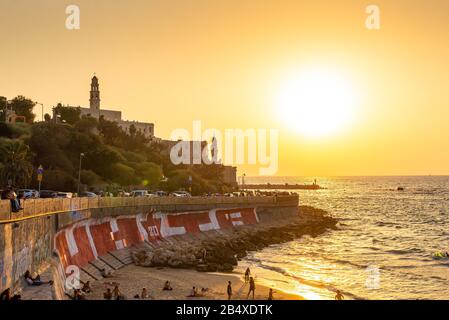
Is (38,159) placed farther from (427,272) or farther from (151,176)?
(427,272)

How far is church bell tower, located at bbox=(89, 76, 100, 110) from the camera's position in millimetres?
166125

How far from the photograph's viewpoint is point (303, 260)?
68625 millimetres

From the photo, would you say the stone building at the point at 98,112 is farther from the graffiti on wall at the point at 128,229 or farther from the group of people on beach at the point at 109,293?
the group of people on beach at the point at 109,293

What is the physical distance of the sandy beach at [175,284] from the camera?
42.6 m

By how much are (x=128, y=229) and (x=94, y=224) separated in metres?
8.48

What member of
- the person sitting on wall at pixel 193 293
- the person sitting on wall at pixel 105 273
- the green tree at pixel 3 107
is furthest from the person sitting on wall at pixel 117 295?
the green tree at pixel 3 107

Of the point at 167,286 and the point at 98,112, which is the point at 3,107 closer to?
the point at 98,112

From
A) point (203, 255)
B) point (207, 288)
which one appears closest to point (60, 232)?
point (207, 288)

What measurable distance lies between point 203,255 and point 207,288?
14.7m

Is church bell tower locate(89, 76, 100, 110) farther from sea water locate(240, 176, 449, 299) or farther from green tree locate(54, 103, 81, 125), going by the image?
sea water locate(240, 176, 449, 299)

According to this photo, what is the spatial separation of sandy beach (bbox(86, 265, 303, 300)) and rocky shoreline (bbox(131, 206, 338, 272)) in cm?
192

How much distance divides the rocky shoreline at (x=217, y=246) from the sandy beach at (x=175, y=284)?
6.30 ft

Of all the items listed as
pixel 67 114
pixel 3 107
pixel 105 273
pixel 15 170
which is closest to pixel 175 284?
pixel 105 273

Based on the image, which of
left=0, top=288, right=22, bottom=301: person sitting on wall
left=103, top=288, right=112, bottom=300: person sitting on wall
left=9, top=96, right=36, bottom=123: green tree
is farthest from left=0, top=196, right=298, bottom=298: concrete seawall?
left=9, top=96, right=36, bottom=123: green tree
